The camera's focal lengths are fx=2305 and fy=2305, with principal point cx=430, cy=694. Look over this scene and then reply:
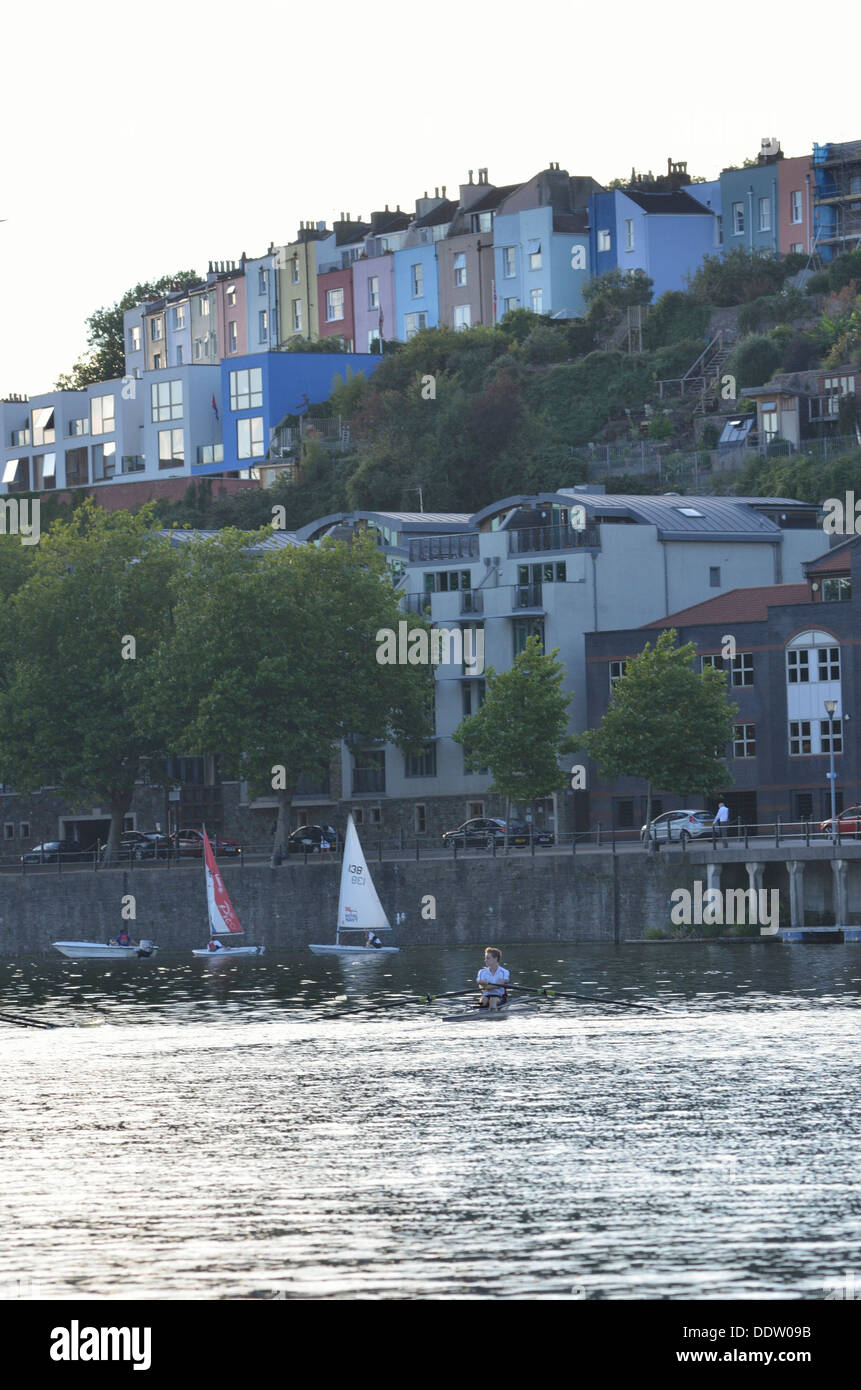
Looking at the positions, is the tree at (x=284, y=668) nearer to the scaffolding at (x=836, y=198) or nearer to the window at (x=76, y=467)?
the scaffolding at (x=836, y=198)

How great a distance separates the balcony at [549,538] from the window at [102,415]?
71.3m

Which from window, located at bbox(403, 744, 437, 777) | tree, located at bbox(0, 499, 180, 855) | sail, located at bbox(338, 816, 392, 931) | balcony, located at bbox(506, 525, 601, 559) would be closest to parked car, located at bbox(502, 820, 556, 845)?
sail, located at bbox(338, 816, 392, 931)

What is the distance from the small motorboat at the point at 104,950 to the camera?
10525cm

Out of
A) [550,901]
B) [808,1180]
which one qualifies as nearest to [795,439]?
[550,901]

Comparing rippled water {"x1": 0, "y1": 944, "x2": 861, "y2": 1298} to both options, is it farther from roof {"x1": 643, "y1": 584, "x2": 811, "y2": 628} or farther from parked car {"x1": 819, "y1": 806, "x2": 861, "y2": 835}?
roof {"x1": 643, "y1": 584, "x2": 811, "y2": 628}

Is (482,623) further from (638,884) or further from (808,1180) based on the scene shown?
(808,1180)

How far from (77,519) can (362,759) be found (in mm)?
21800

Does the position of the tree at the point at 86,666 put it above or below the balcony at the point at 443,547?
below

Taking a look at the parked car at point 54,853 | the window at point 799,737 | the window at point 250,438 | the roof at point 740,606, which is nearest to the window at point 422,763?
the roof at point 740,606

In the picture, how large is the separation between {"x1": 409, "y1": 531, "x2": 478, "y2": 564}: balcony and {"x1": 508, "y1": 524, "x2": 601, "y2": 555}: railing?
128 inches

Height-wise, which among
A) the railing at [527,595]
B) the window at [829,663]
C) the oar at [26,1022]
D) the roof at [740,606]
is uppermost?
the railing at [527,595]

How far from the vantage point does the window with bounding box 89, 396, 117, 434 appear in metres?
183

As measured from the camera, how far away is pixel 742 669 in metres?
109

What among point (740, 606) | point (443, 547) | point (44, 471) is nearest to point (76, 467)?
point (44, 471)
